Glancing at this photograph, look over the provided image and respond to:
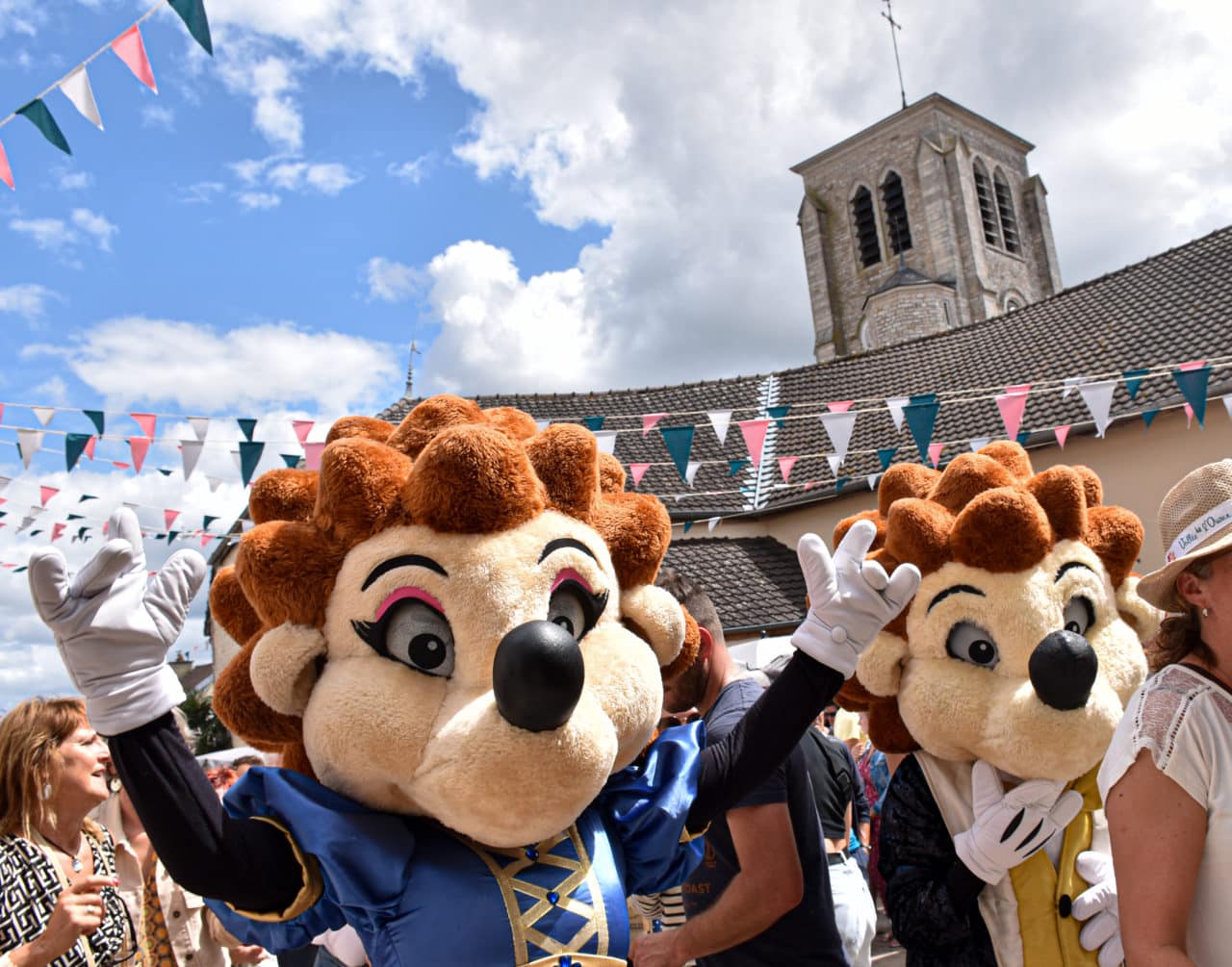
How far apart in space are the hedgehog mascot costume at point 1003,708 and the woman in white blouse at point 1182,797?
Answer: 0.59 m

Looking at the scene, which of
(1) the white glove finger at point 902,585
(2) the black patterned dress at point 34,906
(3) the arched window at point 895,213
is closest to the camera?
(1) the white glove finger at point 902,585

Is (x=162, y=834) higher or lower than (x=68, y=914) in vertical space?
higher

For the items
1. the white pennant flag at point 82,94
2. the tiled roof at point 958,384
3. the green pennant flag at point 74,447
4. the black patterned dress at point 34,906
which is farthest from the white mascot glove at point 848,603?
the tiled roof at point 958,384

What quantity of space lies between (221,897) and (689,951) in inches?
50.0

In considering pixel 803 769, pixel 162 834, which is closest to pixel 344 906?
pixel 162 834

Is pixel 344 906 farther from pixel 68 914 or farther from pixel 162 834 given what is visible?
pixel 68 914

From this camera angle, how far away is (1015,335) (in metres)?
15.9

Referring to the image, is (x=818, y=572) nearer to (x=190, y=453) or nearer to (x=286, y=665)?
(x=286, y=665)

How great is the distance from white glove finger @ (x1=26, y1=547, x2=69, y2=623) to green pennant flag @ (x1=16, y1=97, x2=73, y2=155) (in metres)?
3.83

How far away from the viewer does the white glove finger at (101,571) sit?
1.56 m

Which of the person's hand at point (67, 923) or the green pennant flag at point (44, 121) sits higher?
the green pennant flag at point (44, 121)

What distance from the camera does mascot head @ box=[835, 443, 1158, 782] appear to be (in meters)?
2.55

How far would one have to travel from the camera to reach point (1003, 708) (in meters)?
2.60

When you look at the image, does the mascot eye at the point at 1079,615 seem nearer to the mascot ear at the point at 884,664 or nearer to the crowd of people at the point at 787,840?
the mascot ear at the point at 884,664
